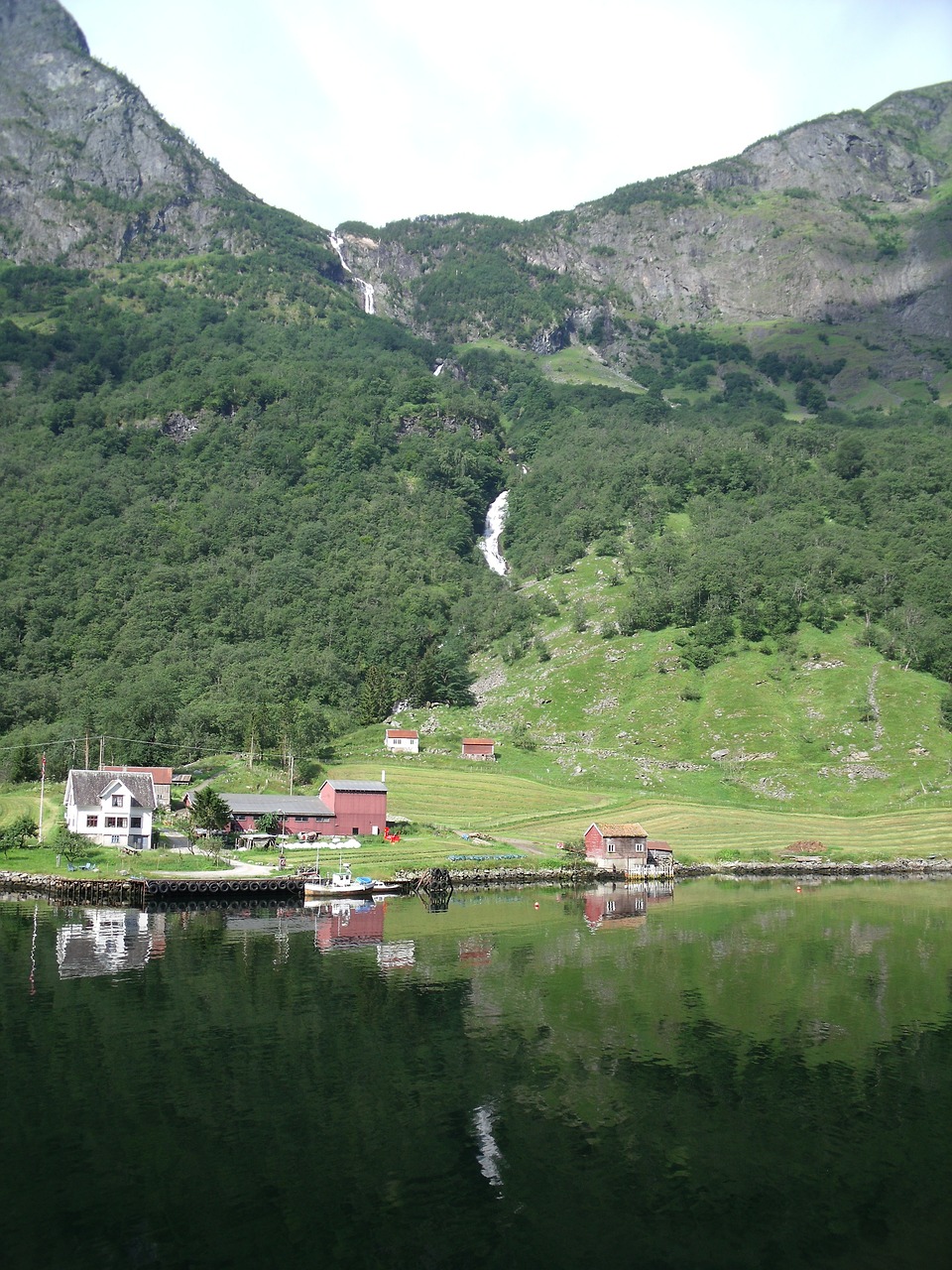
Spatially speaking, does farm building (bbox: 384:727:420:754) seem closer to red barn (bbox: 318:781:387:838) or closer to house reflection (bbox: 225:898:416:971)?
red barn (bbox: 318:781:387:838)

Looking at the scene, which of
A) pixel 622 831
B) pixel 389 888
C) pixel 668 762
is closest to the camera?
pixel 389 888

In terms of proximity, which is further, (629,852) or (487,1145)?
(629,852)

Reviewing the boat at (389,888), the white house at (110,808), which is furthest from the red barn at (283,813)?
the boat at (389,888)

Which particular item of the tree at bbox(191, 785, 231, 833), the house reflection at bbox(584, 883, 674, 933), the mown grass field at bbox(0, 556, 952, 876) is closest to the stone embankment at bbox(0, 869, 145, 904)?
the mown grass field at bbox(0, 556, 952, 876)

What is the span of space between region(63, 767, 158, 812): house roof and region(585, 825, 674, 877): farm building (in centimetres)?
4803

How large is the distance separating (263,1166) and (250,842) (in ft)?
246

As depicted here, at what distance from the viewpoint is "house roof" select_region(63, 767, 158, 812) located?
93.9m

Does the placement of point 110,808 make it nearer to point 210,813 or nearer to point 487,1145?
point 210,813

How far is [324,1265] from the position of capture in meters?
22.1

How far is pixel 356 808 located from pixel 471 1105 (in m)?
75.6

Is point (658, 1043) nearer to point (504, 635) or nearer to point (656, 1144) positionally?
point (656, 1144)

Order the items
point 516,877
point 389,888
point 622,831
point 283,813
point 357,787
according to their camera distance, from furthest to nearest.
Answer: point 357,787
point 283,813
point 622,831
point 516,877
point 389,888

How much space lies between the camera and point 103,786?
94.8 meters

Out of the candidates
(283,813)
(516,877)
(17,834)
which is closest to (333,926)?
(516,877)
